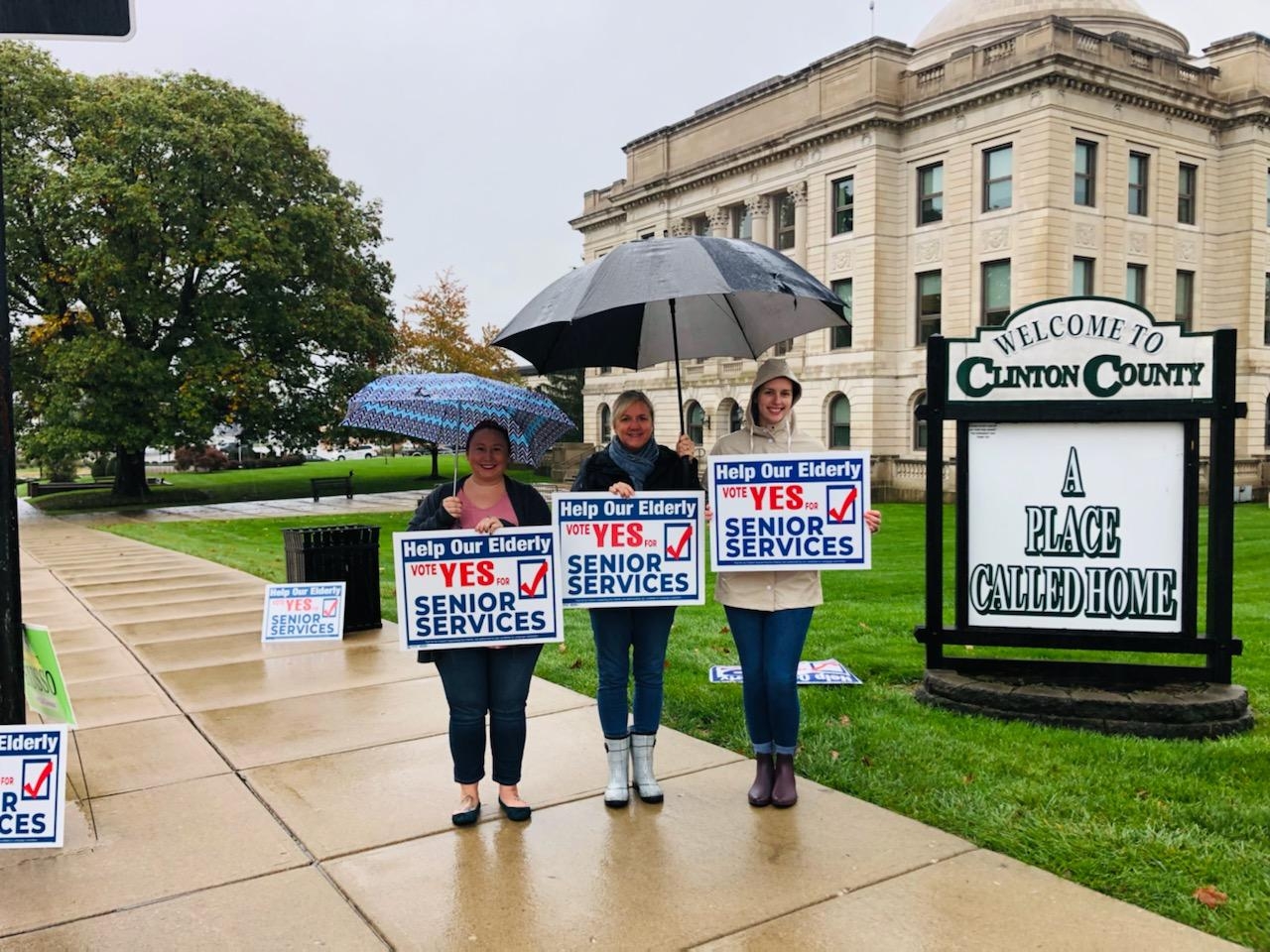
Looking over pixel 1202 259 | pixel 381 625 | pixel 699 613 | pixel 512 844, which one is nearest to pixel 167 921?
pixel 512 844

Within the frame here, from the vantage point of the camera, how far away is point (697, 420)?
47.7 meters

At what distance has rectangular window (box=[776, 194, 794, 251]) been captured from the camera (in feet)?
138

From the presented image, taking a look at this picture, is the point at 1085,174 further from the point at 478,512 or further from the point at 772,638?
the point at 478,512

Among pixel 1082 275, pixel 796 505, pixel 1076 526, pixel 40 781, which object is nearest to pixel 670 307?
pixel 796 505

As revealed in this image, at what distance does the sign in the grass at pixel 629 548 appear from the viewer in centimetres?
482

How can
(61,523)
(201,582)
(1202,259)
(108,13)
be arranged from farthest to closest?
(1202,259) < (61,523) < (201,582) < (108,13)

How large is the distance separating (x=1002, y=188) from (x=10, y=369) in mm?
35399

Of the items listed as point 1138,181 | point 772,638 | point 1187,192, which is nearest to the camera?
point 772,638

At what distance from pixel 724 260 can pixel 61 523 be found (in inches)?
1066

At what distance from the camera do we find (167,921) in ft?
12.5

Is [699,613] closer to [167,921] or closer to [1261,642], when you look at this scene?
[1261,642]

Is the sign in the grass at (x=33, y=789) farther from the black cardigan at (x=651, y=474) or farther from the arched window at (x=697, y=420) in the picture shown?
the arched window at (x=697, y=420)

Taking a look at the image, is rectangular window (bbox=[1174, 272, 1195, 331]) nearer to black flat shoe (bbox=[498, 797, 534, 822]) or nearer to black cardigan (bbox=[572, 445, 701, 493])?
black cardigan (bbox=[572, 445, 701, 493])

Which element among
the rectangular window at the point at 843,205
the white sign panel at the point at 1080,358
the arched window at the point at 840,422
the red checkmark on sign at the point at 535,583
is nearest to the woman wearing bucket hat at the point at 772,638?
the red checkmark on sign at the point at 535,583
